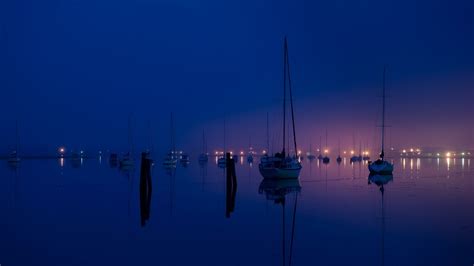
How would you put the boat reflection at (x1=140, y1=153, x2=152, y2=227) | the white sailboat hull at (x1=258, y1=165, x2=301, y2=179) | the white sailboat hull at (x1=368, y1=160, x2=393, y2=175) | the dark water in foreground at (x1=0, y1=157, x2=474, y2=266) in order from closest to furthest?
1. the dark water in foreground at (x1=0, y1=157, x2=474, y2=266)
2. the boat reflection at (x1=140, y1=153, x2=152, y2=227)
3. the white sailboat hull at (x1=258, y1=165, x2=301, y2=179)
4. the white sailboat hull at (x1=368, y1=160, x2=393, y2=175)

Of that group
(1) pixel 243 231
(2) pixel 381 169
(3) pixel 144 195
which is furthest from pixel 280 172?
(1) pixel 243 231

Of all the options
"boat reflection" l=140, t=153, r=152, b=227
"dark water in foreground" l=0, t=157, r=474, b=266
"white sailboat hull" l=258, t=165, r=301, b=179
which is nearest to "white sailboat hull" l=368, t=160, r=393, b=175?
"white sailboat hull" l=258, t=165, r=301, b=179

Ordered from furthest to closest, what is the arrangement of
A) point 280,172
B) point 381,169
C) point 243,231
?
point 381,169 < point 280,172 < point 243,231

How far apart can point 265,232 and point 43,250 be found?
7871mm

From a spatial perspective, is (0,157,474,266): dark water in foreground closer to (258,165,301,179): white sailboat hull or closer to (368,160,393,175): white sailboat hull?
(258,165,301,179): white sailboat hull

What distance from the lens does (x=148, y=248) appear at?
15.4 m

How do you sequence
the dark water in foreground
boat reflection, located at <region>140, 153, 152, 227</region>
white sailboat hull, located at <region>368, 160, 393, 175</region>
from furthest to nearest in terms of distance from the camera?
1. white sailboat hull, located at <region>368, 160, 393, 175</region>
2. boat reflection, located at <region>140, 153, 152, 227</region>
3. the dark water in foreground

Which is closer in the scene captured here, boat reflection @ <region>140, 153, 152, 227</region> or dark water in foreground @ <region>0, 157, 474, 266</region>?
dark water in foreground @ <region>0, 157, 474, 266</region>

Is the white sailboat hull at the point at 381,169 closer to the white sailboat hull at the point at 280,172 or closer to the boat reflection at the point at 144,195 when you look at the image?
the white sailboat hull at the point at 280,172

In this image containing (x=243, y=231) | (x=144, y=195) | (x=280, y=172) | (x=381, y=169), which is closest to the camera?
(x=243, y=231)

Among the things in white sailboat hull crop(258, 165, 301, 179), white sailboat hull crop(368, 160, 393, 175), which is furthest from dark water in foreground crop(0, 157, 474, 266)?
white sailboat hull crop(368, 160, 393, 175)

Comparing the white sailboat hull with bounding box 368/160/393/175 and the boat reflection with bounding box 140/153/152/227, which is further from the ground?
the boat reflection with bounding box 140/153/152/227

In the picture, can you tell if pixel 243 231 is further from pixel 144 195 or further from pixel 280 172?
pixel 280 172

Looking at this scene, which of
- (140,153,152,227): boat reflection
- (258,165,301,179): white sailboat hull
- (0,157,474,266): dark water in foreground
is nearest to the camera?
(0,157,474,266): dark water in foreground
